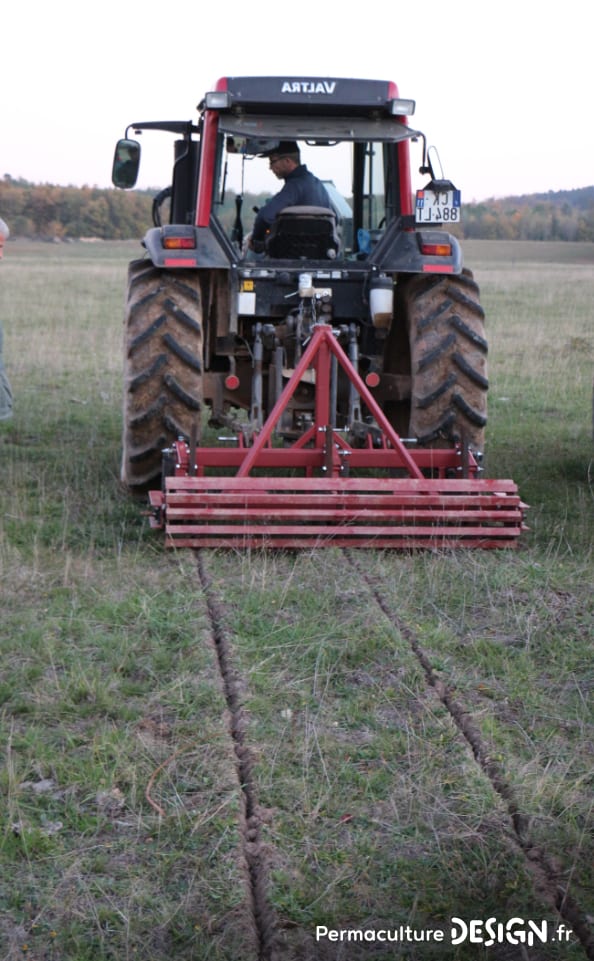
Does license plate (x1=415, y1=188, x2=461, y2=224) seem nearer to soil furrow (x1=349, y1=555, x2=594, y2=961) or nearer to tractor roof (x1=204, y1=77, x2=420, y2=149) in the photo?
tractor roof (x1=204, y1=77, x2=420, y2=149)

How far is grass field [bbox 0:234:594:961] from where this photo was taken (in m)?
3.21

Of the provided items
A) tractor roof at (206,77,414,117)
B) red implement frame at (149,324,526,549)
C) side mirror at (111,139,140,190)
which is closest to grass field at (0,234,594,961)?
red implement frame at (149,324,526,549)

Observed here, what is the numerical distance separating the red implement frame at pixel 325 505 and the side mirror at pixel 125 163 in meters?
2.34

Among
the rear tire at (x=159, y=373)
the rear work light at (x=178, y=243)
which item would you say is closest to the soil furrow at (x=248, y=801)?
the rear tire at (x=159, y=373)

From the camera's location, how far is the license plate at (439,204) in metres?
7.29

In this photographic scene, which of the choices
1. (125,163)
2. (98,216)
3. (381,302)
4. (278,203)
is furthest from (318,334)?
(98,216)

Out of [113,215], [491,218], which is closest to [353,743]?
[113,215]

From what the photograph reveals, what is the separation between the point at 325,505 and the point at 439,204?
1.99 metres

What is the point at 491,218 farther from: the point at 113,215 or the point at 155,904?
the point at 155,904

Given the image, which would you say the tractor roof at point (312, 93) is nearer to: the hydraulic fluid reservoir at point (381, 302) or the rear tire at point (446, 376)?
the hydraulic fluid reservoir at point (381, 302)

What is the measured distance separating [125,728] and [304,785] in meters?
0.72

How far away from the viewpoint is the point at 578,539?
6.83m

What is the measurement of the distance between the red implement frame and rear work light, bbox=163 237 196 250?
3.33ft

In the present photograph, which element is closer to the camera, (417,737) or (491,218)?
(417,737)
